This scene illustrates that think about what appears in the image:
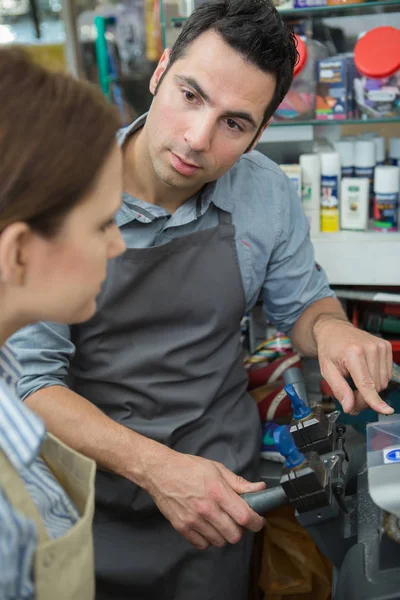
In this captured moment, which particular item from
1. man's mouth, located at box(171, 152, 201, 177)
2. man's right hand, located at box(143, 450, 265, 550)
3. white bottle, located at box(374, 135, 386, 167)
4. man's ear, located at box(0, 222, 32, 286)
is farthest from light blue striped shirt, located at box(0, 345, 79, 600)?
white bottle, located at box(374, 135, 386, 167)

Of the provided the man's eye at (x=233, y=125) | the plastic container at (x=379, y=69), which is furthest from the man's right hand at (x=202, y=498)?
the plastic container at (x=379, y=69)

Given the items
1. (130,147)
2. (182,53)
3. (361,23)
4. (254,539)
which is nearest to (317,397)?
(254,539)

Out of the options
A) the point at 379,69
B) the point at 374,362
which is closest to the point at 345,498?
the point at 374,362

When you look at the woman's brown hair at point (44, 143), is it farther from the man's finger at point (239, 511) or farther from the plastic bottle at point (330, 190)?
the plastic bottle at point (330, 190)

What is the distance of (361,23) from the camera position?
6.32ft

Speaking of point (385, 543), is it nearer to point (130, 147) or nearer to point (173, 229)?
point (173, 229)

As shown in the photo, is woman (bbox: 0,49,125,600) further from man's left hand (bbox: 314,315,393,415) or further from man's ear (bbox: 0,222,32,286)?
man's left hand (bbox: 314,315,393,415)

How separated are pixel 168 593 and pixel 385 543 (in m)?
0.62

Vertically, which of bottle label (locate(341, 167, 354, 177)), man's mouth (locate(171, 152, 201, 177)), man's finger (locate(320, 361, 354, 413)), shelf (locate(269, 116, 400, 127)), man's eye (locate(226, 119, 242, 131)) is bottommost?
man's finger (locate(320, 361, 354, 413))

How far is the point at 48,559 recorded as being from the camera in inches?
26.9

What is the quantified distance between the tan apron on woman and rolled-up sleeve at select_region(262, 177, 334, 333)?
2.65ft

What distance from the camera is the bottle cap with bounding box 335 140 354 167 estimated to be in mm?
1871

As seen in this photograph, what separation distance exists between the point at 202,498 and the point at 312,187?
1070mm

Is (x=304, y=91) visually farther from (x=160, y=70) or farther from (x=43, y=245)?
(x=43, y=245)
